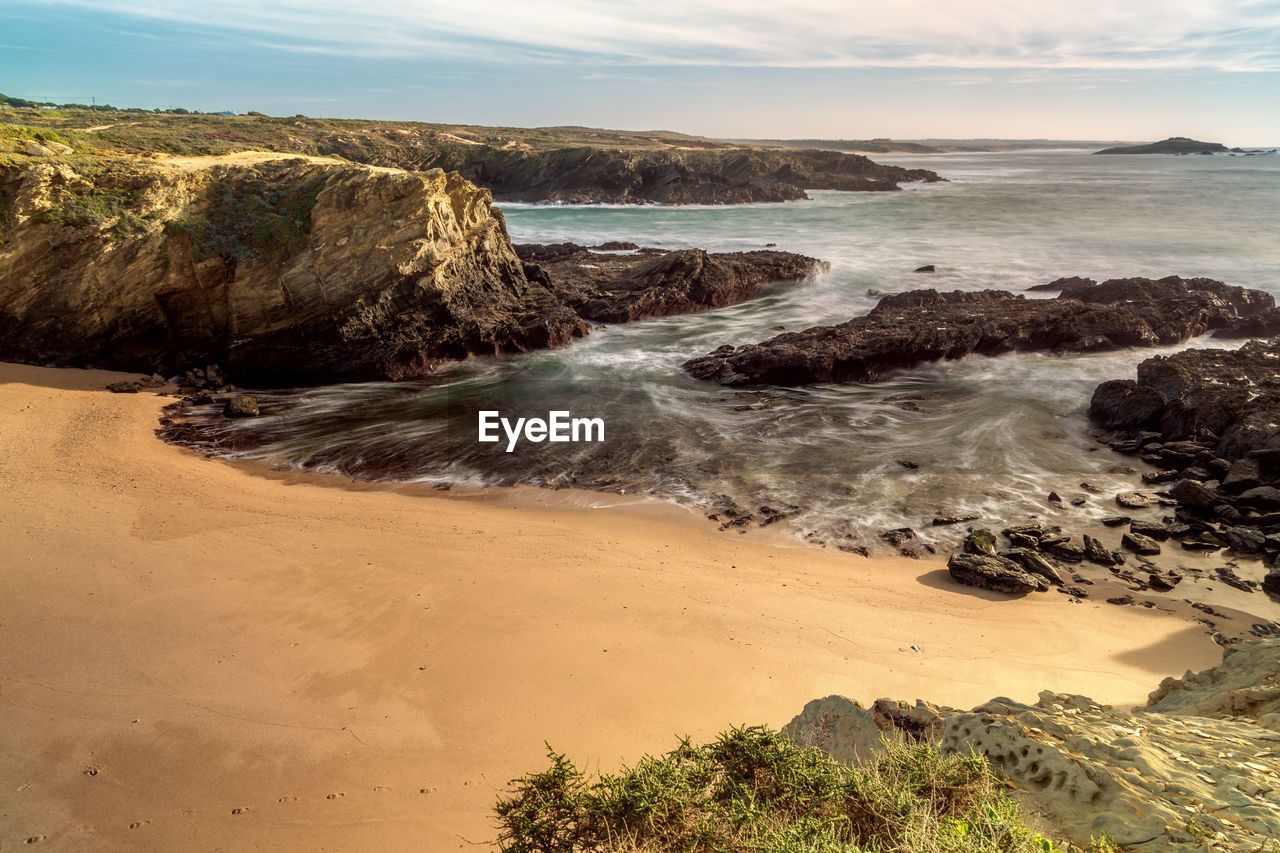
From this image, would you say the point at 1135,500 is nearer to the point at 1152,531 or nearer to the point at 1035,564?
the point at 1152,531

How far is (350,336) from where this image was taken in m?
15.0

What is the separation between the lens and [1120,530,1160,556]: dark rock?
28.3 feet

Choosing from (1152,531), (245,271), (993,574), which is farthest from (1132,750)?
(245,271)

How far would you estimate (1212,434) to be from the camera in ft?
37.8

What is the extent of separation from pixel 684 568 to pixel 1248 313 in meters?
21.3

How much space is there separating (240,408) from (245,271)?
3.67 meters

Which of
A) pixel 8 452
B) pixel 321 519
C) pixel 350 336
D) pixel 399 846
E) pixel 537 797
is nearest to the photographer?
pixel 537 797

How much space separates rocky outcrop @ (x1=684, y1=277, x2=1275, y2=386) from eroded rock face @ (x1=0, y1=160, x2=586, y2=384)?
7.16 meters

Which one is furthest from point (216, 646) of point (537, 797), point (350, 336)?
point (350, 336)

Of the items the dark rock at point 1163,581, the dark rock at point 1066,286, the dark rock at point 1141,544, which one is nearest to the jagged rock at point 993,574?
the dark rock at point 1163,581

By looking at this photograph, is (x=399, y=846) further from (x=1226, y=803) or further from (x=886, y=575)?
(x=886, y=575)

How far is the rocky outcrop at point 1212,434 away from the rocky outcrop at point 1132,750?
5.53 meters

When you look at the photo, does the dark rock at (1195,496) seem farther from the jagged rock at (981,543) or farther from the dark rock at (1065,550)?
the jagged rock at (981,543)

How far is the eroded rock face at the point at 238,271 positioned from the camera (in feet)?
44.2
